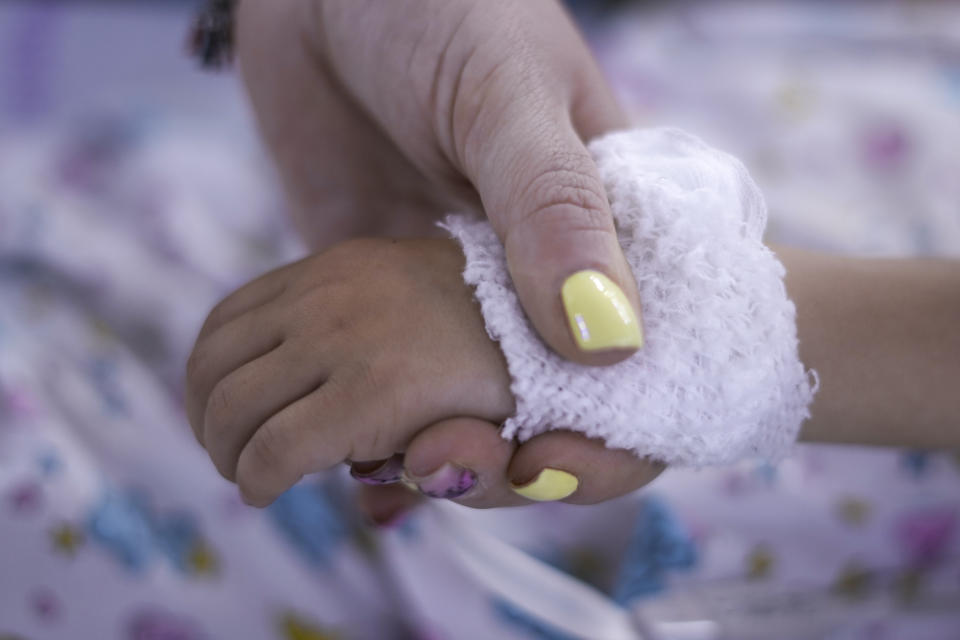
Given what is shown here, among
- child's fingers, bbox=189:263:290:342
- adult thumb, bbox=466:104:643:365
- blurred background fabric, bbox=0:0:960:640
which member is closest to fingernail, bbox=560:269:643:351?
adult thumb, bbox=466:104:643:365

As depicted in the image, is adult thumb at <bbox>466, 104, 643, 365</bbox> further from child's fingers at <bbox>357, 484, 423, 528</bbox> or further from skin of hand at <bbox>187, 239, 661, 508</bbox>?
child's fingers at <bbox>357, 484, 423, 528</bbox>

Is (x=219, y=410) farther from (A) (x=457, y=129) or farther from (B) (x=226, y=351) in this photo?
(A) (x=457, y=129)

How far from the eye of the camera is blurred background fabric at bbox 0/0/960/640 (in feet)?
2.59

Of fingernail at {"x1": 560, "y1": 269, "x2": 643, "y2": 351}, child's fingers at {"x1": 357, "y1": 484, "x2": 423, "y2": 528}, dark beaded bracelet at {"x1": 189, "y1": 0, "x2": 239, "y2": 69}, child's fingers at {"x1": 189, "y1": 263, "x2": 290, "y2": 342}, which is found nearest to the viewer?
fingernail at {"x1": 560, "y1": 269, "x2": 643, "y2": 351}

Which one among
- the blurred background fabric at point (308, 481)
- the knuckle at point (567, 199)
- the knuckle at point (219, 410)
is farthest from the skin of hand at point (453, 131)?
the blurred background fabric at point (308, 481)

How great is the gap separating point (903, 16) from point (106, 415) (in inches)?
55.3

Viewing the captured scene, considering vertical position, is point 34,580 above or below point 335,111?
below

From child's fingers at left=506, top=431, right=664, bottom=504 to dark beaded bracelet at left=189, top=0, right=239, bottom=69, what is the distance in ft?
1.85

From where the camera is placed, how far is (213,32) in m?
0.85

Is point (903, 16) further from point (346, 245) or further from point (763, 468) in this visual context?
point (346, 245)

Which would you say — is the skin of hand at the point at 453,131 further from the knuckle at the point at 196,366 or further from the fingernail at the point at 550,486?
the knuckle at the point at 196,366

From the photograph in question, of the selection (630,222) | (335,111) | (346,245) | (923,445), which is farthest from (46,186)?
(923,445)

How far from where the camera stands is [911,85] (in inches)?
49.9

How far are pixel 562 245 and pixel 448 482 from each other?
160 mm
